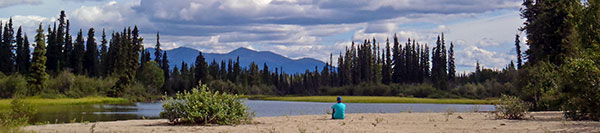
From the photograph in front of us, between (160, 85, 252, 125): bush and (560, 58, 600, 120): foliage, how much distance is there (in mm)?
13213

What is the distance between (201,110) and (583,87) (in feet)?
48.7

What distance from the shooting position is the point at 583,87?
76.2 ft

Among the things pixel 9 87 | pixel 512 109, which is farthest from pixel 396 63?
pixel 512 109

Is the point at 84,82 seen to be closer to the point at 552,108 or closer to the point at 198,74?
the point at 198,74

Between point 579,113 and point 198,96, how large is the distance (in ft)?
52.0

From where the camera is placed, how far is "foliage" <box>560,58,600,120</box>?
893 inches

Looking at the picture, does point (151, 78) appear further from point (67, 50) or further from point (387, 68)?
point (387, 68)

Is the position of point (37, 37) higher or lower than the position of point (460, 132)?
higher

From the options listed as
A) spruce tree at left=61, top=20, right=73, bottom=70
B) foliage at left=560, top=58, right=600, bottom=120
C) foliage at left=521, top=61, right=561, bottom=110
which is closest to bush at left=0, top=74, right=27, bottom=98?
spruce tree at left=61, top=20, right=73, bottom=70

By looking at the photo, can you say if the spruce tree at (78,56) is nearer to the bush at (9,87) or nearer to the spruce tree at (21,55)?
the spruce tree at (21,55)

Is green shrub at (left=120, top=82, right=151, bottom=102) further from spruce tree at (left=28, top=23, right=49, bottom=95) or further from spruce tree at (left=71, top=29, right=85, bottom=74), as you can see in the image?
spruce tree at (left=71, top=29, right=85, bottom=74)

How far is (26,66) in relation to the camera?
108750 mm

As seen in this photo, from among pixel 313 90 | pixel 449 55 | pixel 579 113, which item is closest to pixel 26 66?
pixel 313 90

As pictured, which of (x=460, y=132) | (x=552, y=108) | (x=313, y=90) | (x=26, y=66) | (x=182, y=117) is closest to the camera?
(x=460, y=132)
